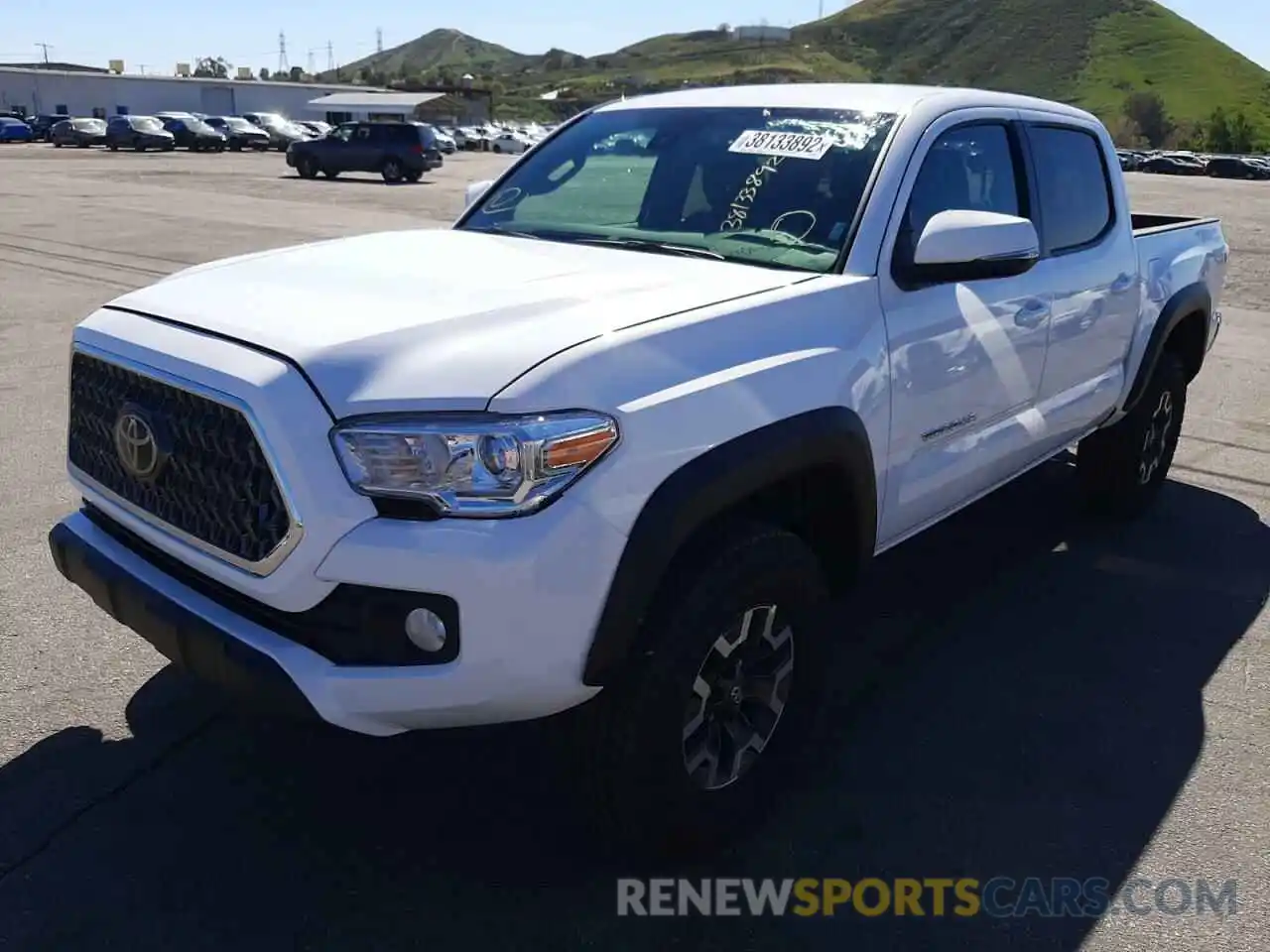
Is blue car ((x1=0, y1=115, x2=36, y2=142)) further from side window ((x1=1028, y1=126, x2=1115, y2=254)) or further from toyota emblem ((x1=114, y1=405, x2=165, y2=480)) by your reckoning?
toyota emblem ((x1=114, y1=405, x2=165, y2=480))

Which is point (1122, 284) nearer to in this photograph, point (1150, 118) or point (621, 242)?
point (621, 242)

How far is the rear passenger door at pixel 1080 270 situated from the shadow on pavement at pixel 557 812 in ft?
2.96

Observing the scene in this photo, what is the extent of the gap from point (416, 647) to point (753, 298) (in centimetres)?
121

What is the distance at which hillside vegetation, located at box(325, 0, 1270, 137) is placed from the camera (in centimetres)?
12412

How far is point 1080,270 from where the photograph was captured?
4.36m

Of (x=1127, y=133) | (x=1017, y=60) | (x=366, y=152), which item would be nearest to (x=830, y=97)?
(x=366, y=152)

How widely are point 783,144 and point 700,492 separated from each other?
160 cm

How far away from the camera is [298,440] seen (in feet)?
7.68

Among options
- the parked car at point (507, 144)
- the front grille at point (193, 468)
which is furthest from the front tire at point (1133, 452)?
the parked car at point (507, 144)

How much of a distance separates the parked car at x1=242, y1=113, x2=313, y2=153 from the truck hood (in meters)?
53.0

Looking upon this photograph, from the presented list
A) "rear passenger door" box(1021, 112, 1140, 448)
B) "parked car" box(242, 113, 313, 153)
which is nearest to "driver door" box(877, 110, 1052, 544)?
"rear passenger door" box(1021, 112, 1140, 448)

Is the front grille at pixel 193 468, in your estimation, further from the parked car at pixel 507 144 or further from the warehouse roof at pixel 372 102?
the warehouse roof at pixel 372 102

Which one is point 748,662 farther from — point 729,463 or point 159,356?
point 159,356

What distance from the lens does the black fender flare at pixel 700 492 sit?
240 cm
